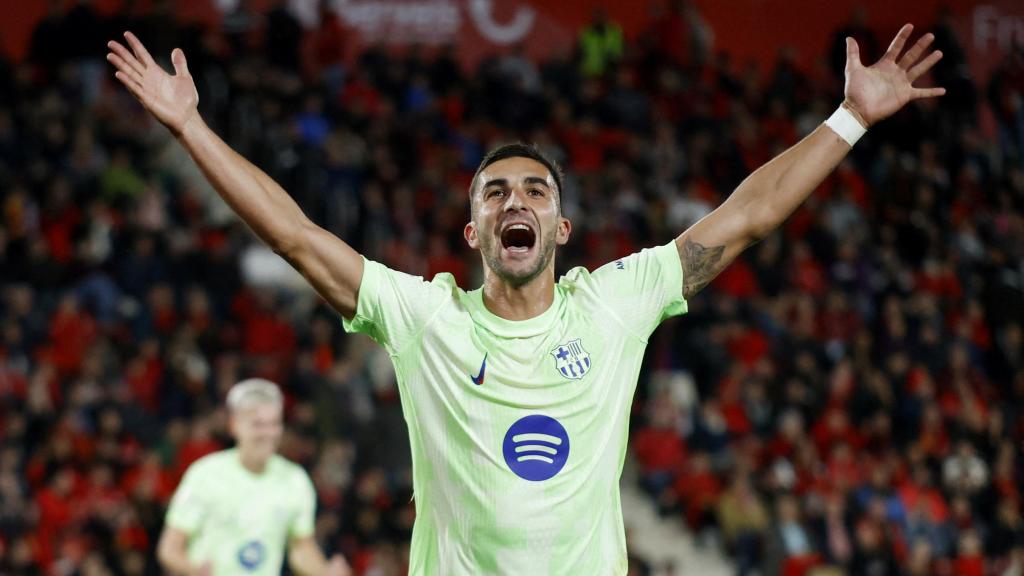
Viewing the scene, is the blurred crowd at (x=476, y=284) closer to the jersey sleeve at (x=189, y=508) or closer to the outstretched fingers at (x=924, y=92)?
the jersey sleeve at (x=189, y=508)

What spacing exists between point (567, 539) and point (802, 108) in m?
14.6

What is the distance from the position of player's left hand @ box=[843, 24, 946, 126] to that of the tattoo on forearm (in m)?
0.66

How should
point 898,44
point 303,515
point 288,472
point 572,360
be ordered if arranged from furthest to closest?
point 288,472
point 303,515
point 898,44
point 572,360

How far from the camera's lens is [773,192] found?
449 cm

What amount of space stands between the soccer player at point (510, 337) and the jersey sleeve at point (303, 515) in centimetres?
365

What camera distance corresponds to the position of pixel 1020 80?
19.2 m

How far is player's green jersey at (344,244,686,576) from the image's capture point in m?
4.04

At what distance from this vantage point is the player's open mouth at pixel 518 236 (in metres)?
4.30

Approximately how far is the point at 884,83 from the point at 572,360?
142cm

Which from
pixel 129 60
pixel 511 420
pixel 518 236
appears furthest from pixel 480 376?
pixel 129 60

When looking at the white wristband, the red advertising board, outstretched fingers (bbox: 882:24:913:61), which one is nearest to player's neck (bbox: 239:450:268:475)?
the white wristband

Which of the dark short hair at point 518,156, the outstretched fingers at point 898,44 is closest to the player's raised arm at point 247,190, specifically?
the dark short hair at point 518,156

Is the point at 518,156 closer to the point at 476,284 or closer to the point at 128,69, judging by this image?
the point at 128,69

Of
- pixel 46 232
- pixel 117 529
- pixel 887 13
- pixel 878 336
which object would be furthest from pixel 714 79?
pixel 117 529
